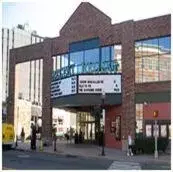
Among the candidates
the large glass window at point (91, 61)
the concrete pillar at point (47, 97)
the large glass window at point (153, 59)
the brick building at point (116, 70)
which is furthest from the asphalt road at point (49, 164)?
the concrete pillar at point (47, 97)

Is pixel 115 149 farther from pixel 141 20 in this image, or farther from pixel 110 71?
pixel 141 20

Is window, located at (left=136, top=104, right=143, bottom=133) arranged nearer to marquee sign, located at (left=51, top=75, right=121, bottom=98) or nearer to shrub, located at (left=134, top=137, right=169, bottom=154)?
marquee sign, located at (left=51, top=75, right=121, bottom=98)

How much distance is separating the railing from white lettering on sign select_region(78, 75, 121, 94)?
904 millimetres

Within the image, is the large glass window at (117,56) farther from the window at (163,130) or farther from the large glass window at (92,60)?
the window at (163,130)

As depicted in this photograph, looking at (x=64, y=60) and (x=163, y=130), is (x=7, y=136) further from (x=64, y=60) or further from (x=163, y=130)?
(x=163, y=130)

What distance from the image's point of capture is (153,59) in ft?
126

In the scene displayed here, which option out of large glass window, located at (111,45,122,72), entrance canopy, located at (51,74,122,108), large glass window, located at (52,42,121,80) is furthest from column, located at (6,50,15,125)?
large glass window, located at (111,45,122,72)

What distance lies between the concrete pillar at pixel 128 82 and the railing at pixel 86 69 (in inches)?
43.2

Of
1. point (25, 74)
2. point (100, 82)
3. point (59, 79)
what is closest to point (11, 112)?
point (59, 79)

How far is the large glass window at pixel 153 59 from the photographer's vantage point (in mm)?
37781

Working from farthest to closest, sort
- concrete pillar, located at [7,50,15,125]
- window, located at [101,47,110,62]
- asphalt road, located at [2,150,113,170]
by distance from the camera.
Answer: concrete pillar, located at [7,50,15,125] < window, located at [101,47,110,62] < asphalt road, located at [2,150,113,170]

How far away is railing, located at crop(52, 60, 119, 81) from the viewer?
1608 inches

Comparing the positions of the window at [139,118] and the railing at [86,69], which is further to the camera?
the railing at [86,69]

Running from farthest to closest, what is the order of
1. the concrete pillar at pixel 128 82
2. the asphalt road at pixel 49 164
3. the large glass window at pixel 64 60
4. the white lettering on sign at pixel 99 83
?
the large glass window at pixel 64 60
the white lettering on sign at pixel 99 83
the concrete pillar at pixel 128 82
the asphalt road at pixel 49 164
